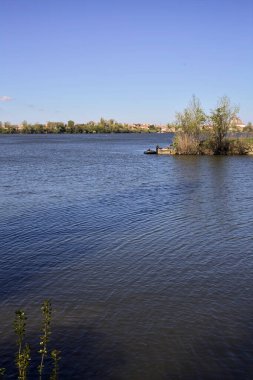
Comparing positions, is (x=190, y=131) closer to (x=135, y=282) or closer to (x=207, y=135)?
(x=207, y=135)

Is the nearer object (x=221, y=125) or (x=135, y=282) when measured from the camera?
(x=135, y=282)

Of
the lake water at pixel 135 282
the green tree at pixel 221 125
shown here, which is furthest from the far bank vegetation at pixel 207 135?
the lake water at pixel 135 282

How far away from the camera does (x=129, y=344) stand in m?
11.6

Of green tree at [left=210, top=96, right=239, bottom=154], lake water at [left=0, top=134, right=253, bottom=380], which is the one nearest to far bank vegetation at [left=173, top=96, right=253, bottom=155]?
green tree at [left=210, top=96, right=239, bottom=154]

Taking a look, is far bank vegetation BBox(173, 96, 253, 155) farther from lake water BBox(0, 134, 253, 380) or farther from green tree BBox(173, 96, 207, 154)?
lake water BBox(0, 134, 253, 380)

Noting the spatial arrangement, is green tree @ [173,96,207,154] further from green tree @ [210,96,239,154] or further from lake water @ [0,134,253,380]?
lake water @ [0,134,253,380]

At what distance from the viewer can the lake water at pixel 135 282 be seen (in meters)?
11.0

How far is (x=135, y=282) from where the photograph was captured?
52.2ft

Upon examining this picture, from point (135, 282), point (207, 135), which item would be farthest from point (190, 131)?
point (135, 282)

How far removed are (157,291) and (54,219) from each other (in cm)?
1199

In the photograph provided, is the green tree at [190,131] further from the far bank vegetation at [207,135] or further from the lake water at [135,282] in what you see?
the lake water at [135,282]

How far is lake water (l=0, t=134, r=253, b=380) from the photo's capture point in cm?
1102

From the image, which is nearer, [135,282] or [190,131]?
[135,282]

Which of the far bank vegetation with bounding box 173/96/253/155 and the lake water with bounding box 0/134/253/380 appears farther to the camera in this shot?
the far bank vegetation with bounding box 173/96/253/155
